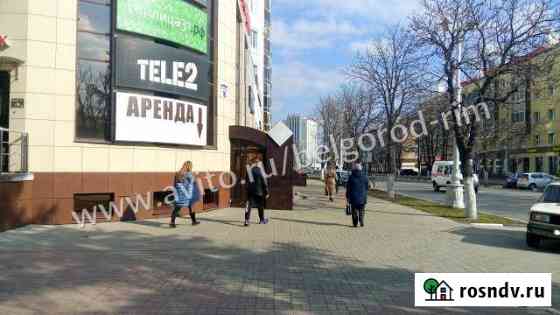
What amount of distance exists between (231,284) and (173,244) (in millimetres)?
3726

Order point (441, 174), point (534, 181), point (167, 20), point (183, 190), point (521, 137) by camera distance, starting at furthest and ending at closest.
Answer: point (521, 137), point (534, 181), point (441, 174), point (167, 20), point (183, 190)

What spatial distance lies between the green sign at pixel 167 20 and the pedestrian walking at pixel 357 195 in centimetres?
667

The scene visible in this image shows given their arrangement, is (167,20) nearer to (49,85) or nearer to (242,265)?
(49,85)

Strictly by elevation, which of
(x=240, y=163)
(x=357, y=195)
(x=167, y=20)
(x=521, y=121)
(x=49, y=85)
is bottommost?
(x=357, y=195)

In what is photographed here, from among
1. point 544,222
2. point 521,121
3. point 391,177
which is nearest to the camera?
→ point 544,222

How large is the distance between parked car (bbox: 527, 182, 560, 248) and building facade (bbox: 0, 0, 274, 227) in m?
9.87

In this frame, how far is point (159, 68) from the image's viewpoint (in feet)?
48.1

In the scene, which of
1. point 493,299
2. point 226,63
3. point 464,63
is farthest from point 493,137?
point 493,299

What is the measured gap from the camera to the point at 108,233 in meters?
11.9

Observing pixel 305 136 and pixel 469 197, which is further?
pixel 305 136

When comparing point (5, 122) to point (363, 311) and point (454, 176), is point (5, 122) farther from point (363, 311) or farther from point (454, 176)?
point (454, 176)

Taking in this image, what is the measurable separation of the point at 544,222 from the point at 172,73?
10.7 m

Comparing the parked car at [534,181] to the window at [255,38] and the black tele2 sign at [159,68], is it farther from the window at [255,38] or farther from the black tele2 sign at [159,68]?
the black tele2 sign at [159,68]

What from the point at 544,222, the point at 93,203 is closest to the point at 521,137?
the point at 544,222
